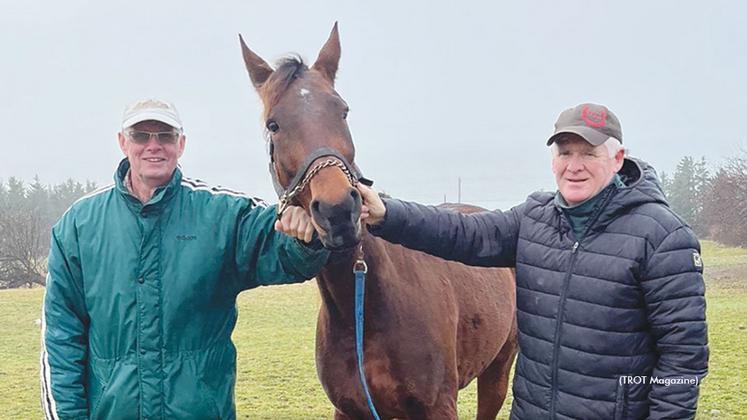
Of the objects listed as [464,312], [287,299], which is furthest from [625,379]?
[287,299]

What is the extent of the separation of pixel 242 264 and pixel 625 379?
1730mm

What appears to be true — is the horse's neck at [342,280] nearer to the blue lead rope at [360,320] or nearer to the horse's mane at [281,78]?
the blue lead rope at [360,320]

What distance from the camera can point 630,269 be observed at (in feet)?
7.41

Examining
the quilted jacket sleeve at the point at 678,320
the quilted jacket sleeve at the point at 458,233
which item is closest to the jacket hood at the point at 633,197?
the quilted jacket sleeve at the point at 678,320

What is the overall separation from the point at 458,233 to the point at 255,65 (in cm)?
142

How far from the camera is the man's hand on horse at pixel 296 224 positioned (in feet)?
8.21

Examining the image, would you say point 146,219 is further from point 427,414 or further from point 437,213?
point 427,414

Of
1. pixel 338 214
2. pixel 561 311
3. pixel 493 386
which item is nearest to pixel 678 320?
pixel 561 311

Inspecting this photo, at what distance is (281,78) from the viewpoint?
2.93m

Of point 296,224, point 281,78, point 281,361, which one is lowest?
point 281,361

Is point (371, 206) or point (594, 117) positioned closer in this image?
point (594, 117)

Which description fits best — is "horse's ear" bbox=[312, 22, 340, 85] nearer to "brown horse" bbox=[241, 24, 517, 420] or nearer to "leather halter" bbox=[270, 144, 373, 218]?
"brown horse" bbox=[241, 24, 517, 420]

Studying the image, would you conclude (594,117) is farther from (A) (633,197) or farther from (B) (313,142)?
(B) (313,142)

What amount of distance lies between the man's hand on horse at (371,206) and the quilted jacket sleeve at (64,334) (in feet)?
4.42
